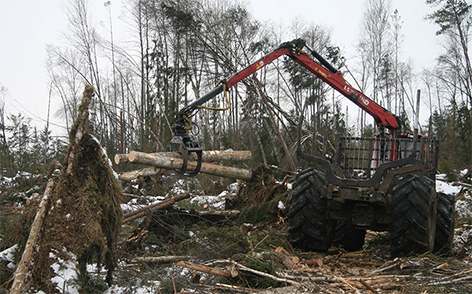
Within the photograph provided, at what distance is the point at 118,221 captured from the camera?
13.3 ft

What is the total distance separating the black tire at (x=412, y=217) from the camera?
514 cm

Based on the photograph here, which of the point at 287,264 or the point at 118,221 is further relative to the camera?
the point at 287,264

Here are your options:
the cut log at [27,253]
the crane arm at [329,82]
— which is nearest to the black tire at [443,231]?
the crane arm at [329,82]

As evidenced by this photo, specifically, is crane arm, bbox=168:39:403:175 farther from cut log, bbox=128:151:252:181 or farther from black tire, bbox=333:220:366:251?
black tire, bbox=333:220:366:251

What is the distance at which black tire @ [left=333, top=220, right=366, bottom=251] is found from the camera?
6.77 m

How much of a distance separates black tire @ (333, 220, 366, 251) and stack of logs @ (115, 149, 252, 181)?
2.40m

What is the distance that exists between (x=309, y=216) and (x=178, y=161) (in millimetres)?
2343

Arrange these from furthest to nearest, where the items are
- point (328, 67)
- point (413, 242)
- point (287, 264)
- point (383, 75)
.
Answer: point (383, 75) → point (328, 67) → point (413, 242) → point (287, 264)

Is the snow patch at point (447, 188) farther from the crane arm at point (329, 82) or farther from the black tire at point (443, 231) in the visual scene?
the black tire at point (443, 231)

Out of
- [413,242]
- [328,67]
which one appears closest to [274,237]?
[413,242]

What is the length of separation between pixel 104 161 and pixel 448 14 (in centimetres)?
2332

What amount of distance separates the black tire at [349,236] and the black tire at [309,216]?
2.98 feet

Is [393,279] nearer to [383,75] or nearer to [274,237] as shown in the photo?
[274,237]

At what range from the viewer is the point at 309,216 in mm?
5773
